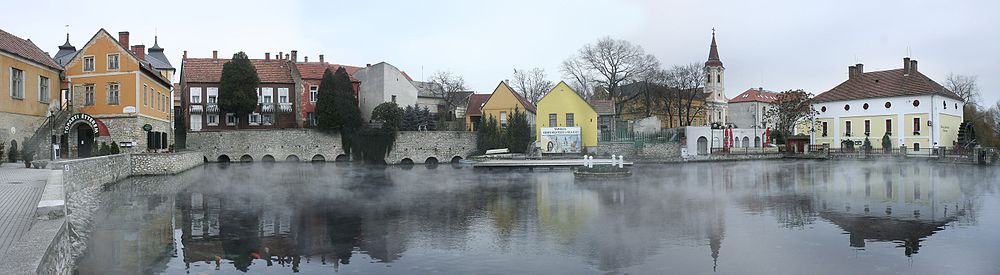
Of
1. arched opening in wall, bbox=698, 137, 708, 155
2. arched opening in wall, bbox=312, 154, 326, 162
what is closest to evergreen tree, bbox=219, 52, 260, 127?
arched opening in wall, bbox=312, 154, 326, 162

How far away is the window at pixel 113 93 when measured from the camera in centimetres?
2991

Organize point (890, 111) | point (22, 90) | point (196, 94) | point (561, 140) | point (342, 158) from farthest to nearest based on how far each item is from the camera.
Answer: point (890, 111)
point (342, 158)
point (196, 94)
point (561, 140)
point (22, 90)

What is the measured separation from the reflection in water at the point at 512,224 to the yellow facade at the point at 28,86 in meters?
4.84

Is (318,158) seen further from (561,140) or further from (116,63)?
(116,63)

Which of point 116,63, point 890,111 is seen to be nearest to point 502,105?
point 116,63

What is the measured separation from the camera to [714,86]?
71.9 meters

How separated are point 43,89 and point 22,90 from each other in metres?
2.95

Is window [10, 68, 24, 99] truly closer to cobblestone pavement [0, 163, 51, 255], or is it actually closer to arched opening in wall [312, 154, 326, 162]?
cobblestone pavement [0, 163, 51, 255]

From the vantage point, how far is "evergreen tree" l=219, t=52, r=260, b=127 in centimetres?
4506

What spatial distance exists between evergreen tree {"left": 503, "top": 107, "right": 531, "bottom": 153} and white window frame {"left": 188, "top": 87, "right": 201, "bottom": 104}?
22.7m

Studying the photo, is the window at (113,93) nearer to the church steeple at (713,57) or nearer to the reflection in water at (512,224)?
the reflection in water at (512,224)

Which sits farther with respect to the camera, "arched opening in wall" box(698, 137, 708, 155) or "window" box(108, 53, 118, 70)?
"arched opening in wall" box(698, 137, 708, 155)

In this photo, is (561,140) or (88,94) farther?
(561,140)

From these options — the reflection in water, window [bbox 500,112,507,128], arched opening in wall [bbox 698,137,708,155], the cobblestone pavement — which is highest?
window [bbox 500,112,507,128]
